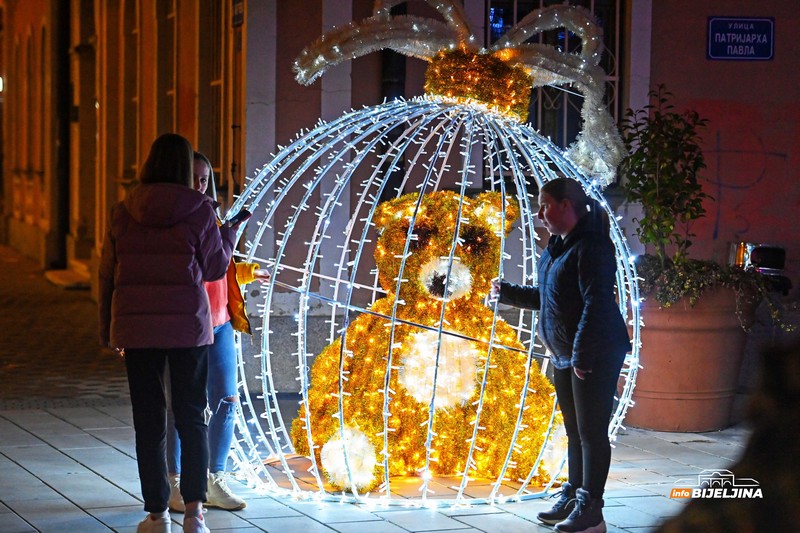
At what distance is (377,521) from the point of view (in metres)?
5.21

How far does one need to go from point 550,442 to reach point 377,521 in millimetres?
1051

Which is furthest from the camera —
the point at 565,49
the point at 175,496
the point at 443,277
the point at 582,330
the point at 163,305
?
the point at 565,49

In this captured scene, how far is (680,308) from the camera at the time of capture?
7.34 metres

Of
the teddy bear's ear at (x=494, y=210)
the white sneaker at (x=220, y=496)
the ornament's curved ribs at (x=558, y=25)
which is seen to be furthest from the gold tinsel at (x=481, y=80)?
the white sneaker at (x=220, y=496)

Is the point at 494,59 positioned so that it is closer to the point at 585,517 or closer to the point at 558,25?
the point at 558,25

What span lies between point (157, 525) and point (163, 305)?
0.87 meters

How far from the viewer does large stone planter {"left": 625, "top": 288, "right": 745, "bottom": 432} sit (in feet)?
24.1

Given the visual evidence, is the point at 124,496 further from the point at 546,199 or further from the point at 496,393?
the point at 546,199

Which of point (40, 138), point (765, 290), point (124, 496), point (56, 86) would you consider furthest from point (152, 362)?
point (40, 138)

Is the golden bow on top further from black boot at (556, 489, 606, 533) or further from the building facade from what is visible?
the building facade

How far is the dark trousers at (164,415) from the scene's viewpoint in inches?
186

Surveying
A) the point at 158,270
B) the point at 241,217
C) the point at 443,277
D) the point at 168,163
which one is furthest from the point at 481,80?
the point at 158,270

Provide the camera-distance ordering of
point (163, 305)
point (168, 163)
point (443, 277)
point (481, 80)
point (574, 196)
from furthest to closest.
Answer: point (443, 277) → point (481, 80) → point (574, 196) → point (168, 163) → point (163, 305)

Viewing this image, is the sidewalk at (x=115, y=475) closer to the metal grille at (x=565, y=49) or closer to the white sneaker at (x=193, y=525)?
the white sneaker at (x=193, y=525)
